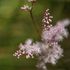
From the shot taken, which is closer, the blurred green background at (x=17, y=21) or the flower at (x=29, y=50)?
the flower at (x=29, y=50)

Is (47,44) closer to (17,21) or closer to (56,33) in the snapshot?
(56,33)

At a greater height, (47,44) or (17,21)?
(17,21)

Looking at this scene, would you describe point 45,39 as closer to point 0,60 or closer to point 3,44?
point 0,60

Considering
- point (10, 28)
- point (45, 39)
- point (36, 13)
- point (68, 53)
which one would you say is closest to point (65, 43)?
point (68, 53)

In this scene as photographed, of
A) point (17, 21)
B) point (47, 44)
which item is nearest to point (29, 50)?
point (47, 44)

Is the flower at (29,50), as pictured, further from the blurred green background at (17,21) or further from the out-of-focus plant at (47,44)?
the blurred green background at (17,21)

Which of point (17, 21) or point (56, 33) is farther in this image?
point (17, 21)

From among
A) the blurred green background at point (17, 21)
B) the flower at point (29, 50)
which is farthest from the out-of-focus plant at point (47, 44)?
the blurred green background at point (17, 21)

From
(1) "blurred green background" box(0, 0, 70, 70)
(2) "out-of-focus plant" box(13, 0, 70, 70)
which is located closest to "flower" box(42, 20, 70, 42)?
(2) "out-of-focus plant" box(13, 0, 70, 70)

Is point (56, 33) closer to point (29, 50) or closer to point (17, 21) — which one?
point (29, 50)
